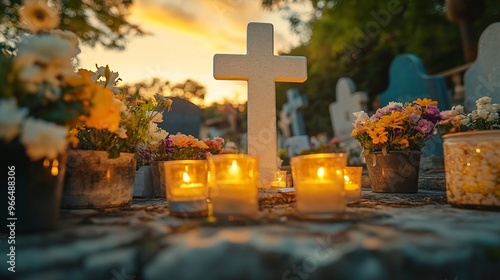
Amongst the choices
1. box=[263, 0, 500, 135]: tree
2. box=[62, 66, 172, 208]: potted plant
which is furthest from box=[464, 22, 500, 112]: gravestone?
box=[263, 0, 500, 135]: tree

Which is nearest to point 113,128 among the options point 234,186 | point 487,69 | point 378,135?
point 234,186

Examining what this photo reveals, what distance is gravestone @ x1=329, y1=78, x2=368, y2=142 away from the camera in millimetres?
8508

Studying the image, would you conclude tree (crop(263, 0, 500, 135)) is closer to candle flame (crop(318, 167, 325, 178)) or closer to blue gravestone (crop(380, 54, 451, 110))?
blue gravestone (crop(380, 54, 451, 110))

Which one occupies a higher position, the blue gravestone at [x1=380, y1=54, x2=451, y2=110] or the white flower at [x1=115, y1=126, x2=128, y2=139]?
the blue gravestone at [x1=380, y1=54, x2=451, y2=110]

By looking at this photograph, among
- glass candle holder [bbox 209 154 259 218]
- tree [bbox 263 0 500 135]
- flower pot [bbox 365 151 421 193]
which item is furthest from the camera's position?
tree [bbox 263 0 500 135]

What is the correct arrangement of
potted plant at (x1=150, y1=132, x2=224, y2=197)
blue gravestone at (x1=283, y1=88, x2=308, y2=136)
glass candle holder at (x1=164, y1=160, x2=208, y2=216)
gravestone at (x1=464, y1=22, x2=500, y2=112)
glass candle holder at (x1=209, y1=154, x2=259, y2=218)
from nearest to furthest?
1. glass candle holder at (x1=209, y1=154, x2=259, y2=218)
2. glass candle holder at (x1=164, y1=160, x2=208, y2=216)
3. potted plant at (x1=150, y1=132, x2=224, y2=197)
4. gravestone at (x1=464, y1=22, x2=500, y2=112)
5. blue gravestone at (x1=283, y1=88, x2=308, y2=136)

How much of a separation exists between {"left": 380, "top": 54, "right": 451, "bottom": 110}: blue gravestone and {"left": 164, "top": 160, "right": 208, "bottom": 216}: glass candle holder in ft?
17.7

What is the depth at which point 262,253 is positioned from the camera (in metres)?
0.90

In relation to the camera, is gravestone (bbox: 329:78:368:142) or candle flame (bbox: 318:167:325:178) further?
gravestone (bbox: 329:78:368:142)

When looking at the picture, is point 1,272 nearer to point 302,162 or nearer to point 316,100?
point 302,162

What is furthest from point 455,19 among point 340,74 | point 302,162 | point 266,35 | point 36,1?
point 36,1

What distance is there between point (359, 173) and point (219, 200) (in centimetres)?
104

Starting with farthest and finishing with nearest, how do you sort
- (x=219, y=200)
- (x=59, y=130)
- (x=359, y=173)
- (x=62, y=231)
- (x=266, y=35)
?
(x=266, y=35)
(x=359, y=173)
(x=219, y=200)
(x=62, y=231)
(x=59, y=130)

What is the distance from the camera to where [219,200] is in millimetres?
1271
